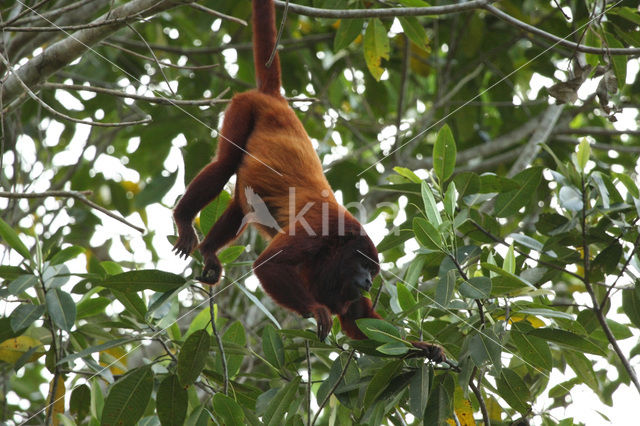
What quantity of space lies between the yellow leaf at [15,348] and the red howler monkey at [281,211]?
1162 mm

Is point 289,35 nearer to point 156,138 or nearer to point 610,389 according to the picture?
point 156,138

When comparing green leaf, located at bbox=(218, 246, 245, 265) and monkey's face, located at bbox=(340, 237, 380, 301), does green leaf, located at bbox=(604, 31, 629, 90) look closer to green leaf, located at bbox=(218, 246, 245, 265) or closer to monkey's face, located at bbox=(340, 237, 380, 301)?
monkey's face, located at bbox=(340, 237, 380, 301)

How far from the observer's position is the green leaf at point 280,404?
2.98 metres

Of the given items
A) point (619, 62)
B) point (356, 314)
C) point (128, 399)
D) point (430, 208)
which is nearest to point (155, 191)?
point (356, 314)

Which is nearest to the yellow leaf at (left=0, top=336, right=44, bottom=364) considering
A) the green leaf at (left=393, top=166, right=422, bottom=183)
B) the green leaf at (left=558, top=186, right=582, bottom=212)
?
the green leaf at (left=393, top=166, right=422, bottom=183)

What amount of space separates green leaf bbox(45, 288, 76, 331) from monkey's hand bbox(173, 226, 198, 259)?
716 mm

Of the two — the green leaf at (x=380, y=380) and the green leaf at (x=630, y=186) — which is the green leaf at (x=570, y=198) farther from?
the green leaf at (x=380, y=380)

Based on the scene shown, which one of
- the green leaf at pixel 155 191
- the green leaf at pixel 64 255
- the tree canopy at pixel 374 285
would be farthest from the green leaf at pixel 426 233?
the green leaf at pixel 155 191

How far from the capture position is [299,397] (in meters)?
3.21

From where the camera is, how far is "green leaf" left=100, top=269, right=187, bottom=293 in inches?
127

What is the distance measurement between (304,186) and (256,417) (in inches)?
60.8

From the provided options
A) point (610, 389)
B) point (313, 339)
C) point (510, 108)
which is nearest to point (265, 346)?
point (313, 339)

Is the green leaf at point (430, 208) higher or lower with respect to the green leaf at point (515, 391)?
higher

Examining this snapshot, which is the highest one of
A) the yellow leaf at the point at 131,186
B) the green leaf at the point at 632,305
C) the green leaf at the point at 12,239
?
the yellow leaf at the point at 131,186
